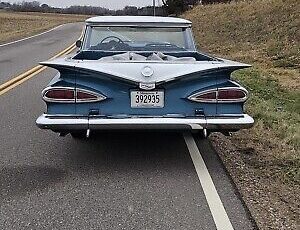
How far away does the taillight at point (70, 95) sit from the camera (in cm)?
497

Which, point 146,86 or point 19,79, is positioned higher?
point 146,86

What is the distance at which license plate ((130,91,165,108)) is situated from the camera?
496cm

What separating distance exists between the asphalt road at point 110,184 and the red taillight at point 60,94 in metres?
0.76

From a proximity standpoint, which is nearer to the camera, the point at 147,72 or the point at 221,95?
the point at 147,72

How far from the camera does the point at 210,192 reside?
454cm

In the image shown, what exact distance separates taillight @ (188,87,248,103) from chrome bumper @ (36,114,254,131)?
0.63ft

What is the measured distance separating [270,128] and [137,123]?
2742mm

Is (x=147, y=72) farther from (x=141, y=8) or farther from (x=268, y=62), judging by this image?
(x=141, y=8)

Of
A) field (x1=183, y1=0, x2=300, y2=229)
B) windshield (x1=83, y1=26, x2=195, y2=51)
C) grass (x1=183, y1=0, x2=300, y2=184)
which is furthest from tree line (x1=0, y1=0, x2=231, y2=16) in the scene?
windshield (x1=83, y1=26, x2=195, y2=51)

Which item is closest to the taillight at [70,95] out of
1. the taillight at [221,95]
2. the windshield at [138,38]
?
the taillight at [221,95]

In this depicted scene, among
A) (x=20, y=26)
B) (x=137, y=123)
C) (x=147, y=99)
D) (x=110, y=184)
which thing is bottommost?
(x=20, y=26)

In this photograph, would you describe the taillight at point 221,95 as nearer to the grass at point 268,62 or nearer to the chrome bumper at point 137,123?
the chrome bumper at point 137,123

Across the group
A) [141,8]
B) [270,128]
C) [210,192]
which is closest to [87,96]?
[210,192]

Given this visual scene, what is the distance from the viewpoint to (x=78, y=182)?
15.8ft
